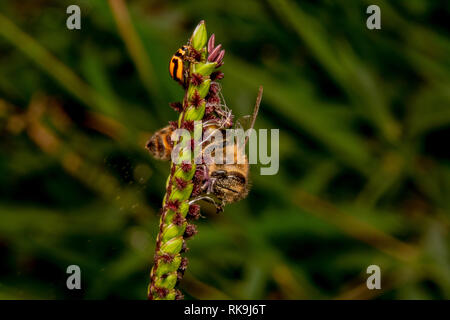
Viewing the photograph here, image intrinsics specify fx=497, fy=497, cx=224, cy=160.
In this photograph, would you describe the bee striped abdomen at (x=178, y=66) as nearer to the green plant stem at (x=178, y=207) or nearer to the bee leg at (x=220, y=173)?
the green plant stem at (x=178, y=207)

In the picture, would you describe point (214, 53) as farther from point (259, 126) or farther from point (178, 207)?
point (259, 126)

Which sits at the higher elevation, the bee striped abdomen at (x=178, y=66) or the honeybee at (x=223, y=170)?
the bee striped abdomen at (x=178, y=66)

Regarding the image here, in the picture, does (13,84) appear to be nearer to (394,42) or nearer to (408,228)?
(394,42)

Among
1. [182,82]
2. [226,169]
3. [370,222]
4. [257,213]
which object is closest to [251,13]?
[257,213]

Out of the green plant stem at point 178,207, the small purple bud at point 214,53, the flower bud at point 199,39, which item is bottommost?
the green plant stem at point 178,207

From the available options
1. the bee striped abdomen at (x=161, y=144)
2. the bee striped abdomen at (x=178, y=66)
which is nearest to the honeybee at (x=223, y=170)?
the bee striped abdomen at (x=161, y=144)

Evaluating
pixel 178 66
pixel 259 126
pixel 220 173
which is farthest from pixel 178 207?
pixel 259 126
